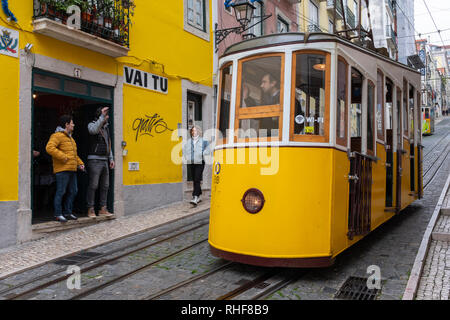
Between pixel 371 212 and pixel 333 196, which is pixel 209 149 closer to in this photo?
pixel 371 212

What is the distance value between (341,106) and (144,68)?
575cm

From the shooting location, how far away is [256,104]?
517 centimetres

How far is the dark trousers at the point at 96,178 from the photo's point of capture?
8227mm

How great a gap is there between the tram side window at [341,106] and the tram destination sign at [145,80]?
5396mm

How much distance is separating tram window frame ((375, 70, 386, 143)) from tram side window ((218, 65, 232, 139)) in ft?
7.71

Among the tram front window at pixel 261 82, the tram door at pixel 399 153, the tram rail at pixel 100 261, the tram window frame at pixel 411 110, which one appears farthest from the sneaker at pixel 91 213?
the tram window frame at pixel 411 110

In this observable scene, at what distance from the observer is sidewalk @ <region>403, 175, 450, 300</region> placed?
443cm

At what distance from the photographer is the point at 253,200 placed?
194 inches

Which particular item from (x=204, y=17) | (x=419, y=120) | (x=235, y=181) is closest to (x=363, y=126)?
(x=235, y=181)

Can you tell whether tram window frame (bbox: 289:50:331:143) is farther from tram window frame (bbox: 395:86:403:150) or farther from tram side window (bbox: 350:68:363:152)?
tram window frame (bbox: 395:86:403:150)

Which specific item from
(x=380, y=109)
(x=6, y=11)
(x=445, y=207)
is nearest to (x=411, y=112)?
(x=445, y=207)

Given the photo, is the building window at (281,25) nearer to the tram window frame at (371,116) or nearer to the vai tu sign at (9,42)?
the tram window frame at (371,116)

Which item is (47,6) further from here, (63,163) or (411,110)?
(411,110)
